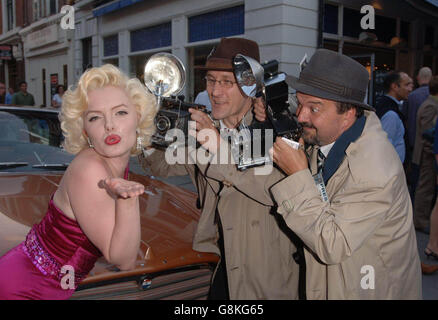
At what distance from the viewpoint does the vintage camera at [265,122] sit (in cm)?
168

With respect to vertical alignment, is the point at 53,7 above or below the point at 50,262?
above

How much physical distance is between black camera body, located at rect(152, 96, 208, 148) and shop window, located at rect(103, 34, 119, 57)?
12.2 m

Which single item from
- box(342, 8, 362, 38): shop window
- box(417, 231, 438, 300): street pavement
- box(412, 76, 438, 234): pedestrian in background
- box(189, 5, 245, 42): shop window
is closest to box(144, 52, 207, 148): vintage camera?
box(417, 231, 438, 300): street pavement

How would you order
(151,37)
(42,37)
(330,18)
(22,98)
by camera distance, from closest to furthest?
(330,18)
(22,98)
(151,37)
(42,37)

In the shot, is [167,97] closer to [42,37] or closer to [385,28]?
[385,28]

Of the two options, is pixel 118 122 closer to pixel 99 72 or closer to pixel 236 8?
pixel 99 72

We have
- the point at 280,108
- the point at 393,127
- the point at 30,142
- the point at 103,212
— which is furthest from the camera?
the point at 393,127

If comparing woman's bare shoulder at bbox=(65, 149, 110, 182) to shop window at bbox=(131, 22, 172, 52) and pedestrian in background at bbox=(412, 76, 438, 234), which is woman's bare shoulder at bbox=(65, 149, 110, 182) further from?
shop window at bbox=(131, 22, 172, 52)

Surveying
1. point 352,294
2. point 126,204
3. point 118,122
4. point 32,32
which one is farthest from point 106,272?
point 32,32

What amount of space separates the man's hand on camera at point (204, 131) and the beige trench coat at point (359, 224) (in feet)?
1.06

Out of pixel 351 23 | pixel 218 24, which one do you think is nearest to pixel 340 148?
pixel 351 23

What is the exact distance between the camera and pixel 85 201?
4.33 ft

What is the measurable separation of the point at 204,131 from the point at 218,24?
26.0ft

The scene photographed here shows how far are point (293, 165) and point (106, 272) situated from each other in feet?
3.00
